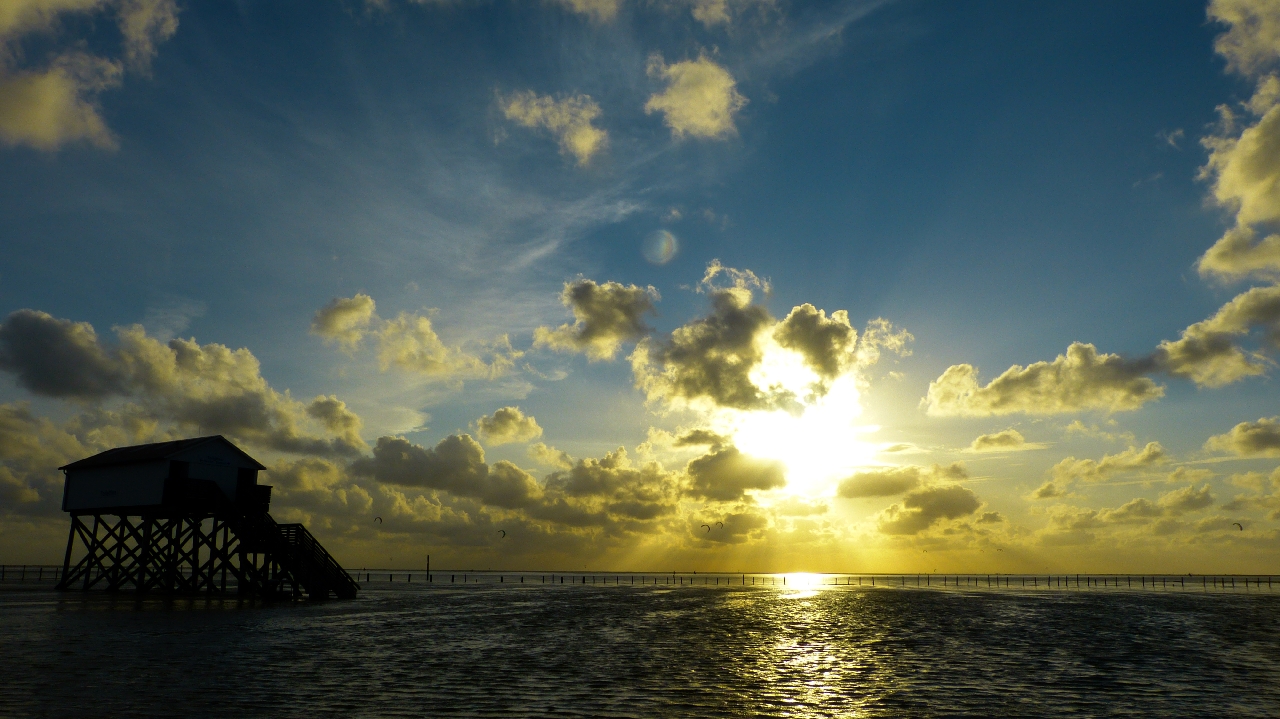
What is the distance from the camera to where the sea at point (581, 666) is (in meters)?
21.2

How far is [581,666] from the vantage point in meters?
29.4

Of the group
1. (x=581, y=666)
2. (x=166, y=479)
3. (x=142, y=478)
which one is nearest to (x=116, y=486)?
(x=142, y=478)

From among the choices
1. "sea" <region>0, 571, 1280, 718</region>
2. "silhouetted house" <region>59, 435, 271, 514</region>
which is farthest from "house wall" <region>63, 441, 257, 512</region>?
"sea" <region>0, 571, 1280, 718</region>

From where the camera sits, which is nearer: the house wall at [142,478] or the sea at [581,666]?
the sea at [581,666]

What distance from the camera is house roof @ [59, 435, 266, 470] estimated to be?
179 ft

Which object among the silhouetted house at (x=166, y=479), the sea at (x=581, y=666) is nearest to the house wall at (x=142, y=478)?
the silhouetted house at (x=166, y=479)

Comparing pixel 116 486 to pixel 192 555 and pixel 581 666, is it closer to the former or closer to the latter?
pixel 192 555

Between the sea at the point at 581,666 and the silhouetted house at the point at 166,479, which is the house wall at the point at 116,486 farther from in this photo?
the sea at the point at 581,666

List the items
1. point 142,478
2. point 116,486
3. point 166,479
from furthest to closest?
point 116,486
point 142,478
point 166,479

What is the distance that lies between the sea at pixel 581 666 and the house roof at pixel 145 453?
957 cm

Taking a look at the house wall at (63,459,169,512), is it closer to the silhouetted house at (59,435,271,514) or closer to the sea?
the silhouetted house at (59,435,271,514)

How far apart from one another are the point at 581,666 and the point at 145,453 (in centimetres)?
4223

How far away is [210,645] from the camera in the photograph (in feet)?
102

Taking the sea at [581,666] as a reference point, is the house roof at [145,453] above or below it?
above
